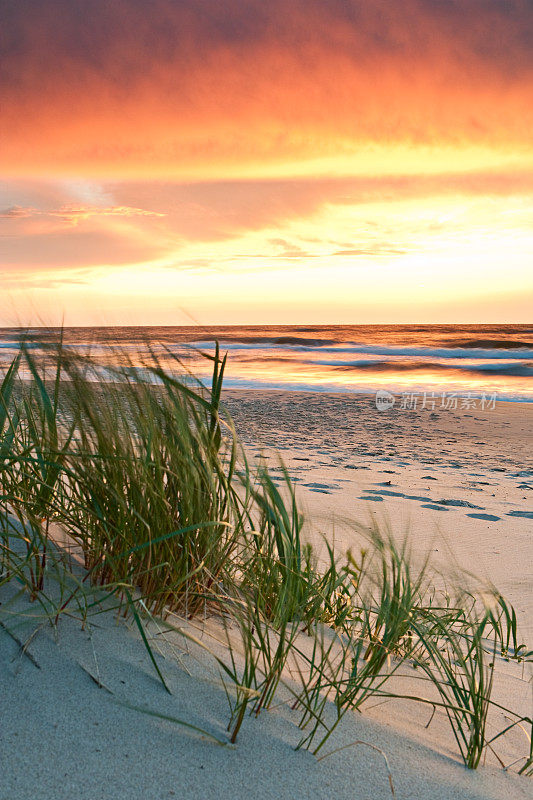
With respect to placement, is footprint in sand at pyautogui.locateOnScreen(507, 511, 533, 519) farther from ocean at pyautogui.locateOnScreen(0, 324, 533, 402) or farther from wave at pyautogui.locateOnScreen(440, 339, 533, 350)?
wave at pyautogui.locateOnScreen(440, 339, 533, 350)

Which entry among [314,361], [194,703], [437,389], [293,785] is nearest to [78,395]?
[194,703]

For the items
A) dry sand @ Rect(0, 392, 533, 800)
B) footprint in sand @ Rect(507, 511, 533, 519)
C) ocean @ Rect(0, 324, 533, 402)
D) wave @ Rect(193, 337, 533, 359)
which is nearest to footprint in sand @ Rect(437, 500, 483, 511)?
footprint in sand @ Rect(507, 511, 533, 519)

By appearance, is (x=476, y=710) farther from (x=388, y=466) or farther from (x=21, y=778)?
(x=388, y=466)

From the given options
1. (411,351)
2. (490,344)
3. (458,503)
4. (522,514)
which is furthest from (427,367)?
(522,514)

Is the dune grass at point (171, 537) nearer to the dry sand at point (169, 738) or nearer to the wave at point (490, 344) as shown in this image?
the dry sand at point (169, 738)

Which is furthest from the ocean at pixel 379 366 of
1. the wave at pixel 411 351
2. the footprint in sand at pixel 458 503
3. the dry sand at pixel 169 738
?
the footprint in sand at pixel 458 503

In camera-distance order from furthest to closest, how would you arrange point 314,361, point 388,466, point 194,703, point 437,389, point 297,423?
point 314,361
point 437,389
point 297,423
point 388,466
point 194,703

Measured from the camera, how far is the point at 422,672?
2.06 m

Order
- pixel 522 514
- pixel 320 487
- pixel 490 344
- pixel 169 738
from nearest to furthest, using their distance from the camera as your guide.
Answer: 1. pixel 169 738
2. pixel 522 514
3. pixel 320 487
4. pixel 490 344

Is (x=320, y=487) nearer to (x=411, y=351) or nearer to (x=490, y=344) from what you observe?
(x=411, y=351)

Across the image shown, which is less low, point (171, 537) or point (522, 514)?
point (171, 537)

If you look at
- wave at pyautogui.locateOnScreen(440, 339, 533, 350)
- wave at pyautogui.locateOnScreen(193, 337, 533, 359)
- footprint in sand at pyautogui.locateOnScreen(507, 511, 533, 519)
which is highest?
wave at pyautogui.locateOnScreen(440, 339, 533, 350)

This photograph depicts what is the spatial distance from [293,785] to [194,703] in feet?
0.98

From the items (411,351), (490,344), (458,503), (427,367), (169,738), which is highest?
(490,344)
